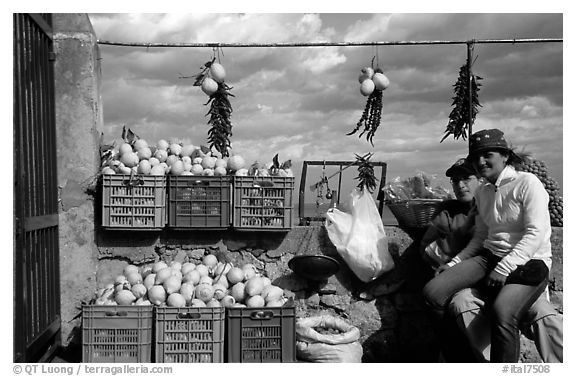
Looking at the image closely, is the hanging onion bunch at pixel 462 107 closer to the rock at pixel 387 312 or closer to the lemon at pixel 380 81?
the lemon at pixel 380 81

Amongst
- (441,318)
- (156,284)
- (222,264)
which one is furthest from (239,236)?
(441,318)

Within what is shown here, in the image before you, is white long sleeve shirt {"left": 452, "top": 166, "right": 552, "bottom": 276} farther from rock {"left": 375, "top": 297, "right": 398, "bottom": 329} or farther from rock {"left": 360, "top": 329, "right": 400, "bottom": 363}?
rock {"left": 360, "top": 329, "right": 400, "bottom": 363}

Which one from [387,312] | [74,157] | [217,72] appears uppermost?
[217,72]

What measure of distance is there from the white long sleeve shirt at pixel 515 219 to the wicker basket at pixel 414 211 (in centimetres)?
74

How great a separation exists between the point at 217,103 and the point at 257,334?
2404 millimetres

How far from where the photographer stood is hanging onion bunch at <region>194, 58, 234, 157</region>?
6.10m

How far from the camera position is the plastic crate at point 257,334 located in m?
4.73

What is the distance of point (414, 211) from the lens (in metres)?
5.55

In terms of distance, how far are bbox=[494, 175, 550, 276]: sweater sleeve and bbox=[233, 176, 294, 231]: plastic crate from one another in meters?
1.82

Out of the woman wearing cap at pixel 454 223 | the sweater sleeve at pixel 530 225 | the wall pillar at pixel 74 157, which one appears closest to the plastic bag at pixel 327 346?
the woman wearing cap at pixel 454 223

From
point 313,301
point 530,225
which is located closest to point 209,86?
point 313,301

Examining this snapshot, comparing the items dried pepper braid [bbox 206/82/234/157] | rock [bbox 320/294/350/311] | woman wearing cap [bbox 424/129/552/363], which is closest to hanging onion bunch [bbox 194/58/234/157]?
dried pepper braid [bbox 206/82/234/157]

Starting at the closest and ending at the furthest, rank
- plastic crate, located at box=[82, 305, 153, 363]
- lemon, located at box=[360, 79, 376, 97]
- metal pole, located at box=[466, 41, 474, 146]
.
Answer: plastic crate, located at box=[82, 305, 153, 363]
metal pole, located at box=[466, 41, 474, 146]
lemon, located at box=[360, 79, 376, 97]

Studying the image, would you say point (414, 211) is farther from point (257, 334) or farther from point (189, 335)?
A: point (189, 335)
